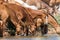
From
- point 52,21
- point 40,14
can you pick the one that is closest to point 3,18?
point 40,14

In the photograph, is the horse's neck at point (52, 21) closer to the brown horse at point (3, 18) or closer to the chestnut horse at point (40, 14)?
the chestnut horse at point (40, 14)

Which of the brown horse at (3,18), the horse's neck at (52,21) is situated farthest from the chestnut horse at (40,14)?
the brown horse at (3,18)

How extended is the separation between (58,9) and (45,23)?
1.09 meters

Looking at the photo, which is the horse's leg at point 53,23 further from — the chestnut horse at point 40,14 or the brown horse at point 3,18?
the brown horse at point 3,18

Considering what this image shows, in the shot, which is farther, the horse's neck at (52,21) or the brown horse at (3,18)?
the horse's neck at (52,21)

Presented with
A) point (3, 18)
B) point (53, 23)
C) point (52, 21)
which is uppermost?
point (3, 18)

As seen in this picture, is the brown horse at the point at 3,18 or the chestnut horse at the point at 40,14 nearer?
the brown horse at the point at 3,18

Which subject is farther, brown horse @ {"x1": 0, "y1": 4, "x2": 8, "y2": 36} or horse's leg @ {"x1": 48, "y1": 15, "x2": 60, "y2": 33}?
horse's leg @ {"x1": 48, "y1": 15, "x2": 60, "y2": 33}

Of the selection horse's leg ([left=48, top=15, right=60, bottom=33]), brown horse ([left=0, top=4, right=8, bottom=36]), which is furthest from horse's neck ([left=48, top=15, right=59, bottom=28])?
brown horse ([left=0, top=4, right=8, bottom=36])

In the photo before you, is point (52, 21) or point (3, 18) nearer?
point (3, 18)

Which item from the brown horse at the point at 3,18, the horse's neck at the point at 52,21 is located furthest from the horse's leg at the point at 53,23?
the brown horse at the point at 3,18

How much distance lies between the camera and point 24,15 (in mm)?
9531

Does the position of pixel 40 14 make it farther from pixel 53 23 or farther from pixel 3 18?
pixel 3 18

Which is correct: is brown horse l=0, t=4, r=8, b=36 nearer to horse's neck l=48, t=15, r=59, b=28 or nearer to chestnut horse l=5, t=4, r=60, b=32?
chestnut horse l=5, t=4, r=60, b=32
